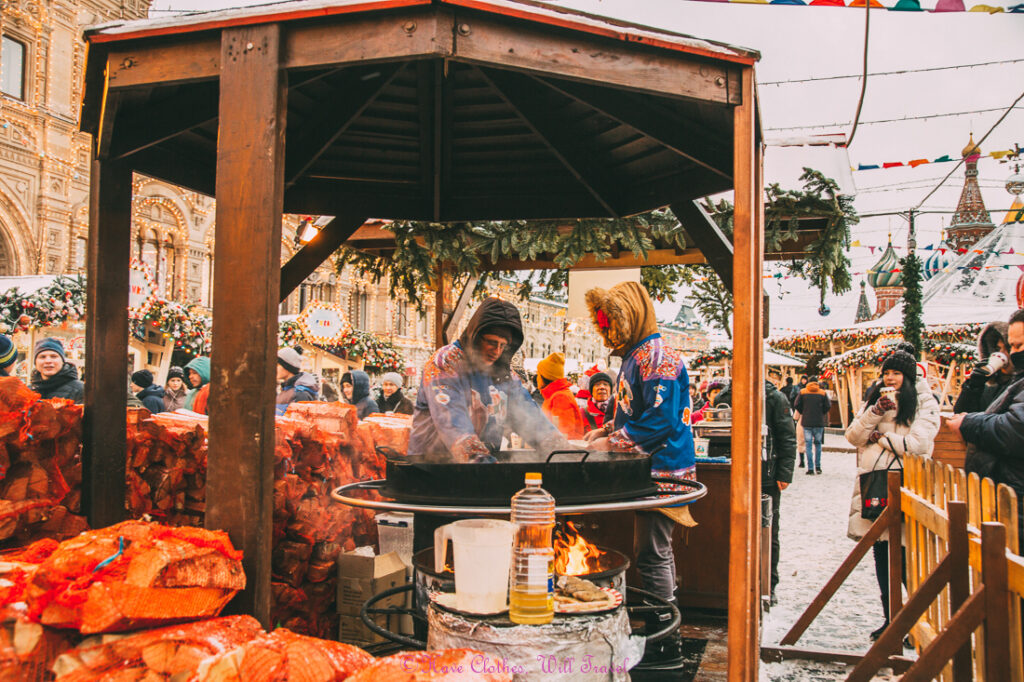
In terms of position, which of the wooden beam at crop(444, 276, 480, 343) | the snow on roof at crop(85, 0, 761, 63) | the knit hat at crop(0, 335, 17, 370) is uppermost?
the snow on roof at crop(85, 0, 761, 63)

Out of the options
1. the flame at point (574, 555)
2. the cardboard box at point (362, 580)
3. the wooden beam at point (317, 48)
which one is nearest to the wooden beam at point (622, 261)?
the cardboard box at point (362, 580)

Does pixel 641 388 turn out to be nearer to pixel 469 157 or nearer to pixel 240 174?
pixel 469 157

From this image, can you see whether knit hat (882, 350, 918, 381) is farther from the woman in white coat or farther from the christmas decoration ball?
the christmas decoration ball

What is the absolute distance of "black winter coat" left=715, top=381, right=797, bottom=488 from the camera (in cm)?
671

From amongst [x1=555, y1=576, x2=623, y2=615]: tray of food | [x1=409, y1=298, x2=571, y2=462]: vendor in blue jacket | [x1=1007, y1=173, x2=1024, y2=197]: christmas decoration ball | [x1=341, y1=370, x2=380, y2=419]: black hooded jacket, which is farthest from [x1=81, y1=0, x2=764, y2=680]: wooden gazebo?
[x1=1007, y1=173, x2=1024, y2=197]: christmas decoration ball

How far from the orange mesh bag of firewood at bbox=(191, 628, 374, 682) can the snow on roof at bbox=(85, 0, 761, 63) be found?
216 centimetres

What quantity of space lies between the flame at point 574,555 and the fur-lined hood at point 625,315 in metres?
1.40

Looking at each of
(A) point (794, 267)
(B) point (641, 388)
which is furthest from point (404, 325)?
(B) point (641, 388)

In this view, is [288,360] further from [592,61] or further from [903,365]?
[592,61]

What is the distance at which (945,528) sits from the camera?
12.8ft

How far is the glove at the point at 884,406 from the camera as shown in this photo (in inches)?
215

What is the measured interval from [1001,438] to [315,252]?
175 inches

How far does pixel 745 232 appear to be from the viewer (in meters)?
2.76

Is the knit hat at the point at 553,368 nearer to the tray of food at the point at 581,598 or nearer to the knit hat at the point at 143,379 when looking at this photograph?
the tray of food at the point at 581,598
